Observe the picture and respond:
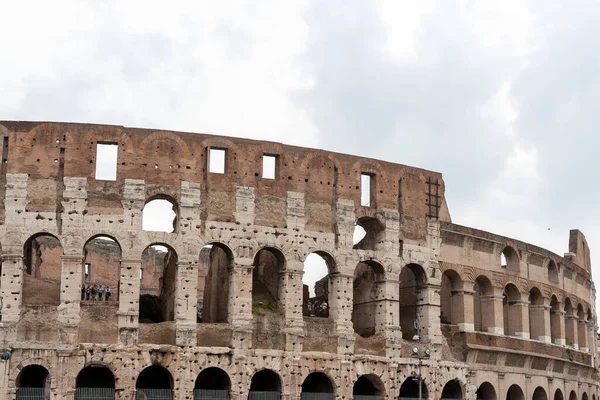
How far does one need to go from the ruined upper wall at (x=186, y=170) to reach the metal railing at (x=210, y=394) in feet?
16.7

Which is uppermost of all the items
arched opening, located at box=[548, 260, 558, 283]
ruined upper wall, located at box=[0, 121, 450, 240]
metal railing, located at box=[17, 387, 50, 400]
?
ruined upper wall, located at box=[0, 121, 450, 240]

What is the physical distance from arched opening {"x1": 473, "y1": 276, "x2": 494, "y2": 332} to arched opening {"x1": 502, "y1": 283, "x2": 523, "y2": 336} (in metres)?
1.21

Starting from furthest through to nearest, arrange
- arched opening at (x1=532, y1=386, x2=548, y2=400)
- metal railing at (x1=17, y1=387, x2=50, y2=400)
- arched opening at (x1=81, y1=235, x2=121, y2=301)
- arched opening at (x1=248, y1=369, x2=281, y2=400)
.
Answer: arched opening at (x1=81, y1=235, x2=121, y2=301) < arched opening at (x1=532, y1=386, x2=548, y2=400) < arched opening at (x1=248, y1=369, x2=281, y2=400) < metal railing at (x1=17, y1=387, x2=50, y2=400)

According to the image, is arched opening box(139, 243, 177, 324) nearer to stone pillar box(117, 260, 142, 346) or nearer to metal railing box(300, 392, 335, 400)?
stone pillar box(117, 260, 142, 346)

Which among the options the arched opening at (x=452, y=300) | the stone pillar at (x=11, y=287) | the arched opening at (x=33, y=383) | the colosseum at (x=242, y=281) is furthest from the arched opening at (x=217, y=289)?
the arched opening at (x=452, y=300)

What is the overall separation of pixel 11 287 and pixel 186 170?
6069mm

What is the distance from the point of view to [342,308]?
29641 millimetres

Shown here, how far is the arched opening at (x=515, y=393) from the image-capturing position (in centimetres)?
3491

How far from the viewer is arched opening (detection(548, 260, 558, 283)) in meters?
38.1

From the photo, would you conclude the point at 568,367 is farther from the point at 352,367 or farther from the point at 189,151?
the point at 189,151

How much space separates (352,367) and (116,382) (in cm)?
739

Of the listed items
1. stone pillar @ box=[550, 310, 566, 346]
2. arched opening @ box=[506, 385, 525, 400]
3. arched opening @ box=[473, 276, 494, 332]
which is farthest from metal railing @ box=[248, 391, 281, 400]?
stone pillar @ box=[550, 310, 566, 346]

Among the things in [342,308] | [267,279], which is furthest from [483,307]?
[267,279]

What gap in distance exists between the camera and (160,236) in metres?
27.9
